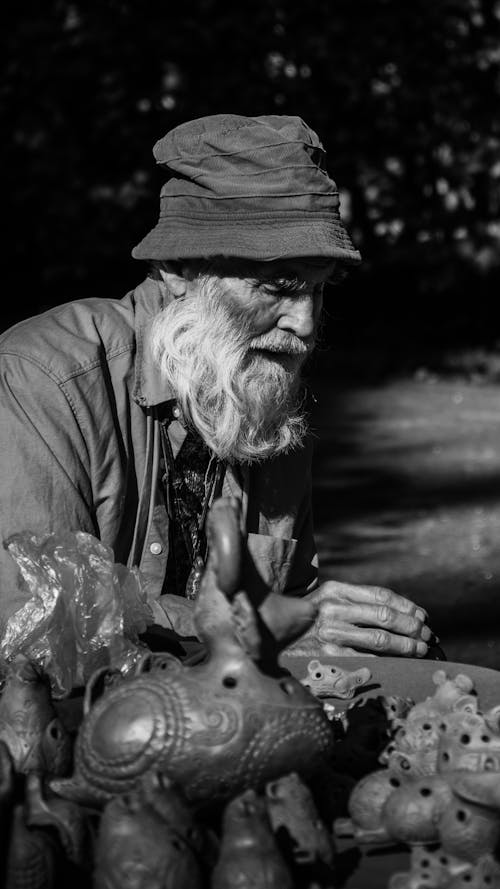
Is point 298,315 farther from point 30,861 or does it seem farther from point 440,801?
point 30,861

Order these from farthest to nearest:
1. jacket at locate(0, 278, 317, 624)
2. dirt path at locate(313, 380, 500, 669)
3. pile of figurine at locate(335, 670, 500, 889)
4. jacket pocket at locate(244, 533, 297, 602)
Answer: dirt path at locate(313, 380, 500, 669) < jacket pocket at locate(244, 533, 297, 602) < jacket at locate(0, 278, 317, 624) < pile of figurine at locate(335, 670, 500, 889)

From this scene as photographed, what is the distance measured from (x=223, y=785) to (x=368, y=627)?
775 mm

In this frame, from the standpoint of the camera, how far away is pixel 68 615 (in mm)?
2154

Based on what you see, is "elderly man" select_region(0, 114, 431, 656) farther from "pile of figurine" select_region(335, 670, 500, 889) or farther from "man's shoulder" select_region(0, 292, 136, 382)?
"pile of figurine" select_region(335, 670, 500, 889)

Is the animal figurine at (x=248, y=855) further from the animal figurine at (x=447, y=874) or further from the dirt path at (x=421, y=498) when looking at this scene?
the dirt path at (x=421, y=498)

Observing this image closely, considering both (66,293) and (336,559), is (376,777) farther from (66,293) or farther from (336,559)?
(66,293)

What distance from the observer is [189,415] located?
8.84 ft

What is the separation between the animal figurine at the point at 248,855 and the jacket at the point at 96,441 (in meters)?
0.87

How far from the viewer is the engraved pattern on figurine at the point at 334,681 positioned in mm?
2133

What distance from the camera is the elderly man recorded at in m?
2.38

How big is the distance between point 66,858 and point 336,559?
4.49 metres

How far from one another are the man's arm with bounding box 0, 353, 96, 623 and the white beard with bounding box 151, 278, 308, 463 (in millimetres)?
244

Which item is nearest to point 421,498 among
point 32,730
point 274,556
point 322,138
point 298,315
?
point 322,138

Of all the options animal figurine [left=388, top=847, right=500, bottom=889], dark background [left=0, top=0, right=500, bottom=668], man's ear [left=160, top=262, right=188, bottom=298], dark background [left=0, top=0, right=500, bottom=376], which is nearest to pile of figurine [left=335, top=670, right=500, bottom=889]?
animal figurine [left=388, top=847, right=500, bottom=889]
